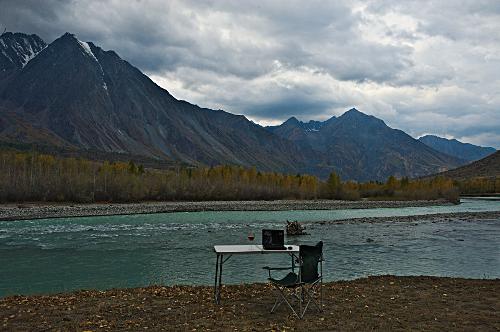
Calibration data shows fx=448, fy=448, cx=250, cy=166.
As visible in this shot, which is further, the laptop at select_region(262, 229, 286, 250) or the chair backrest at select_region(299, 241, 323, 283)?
the laptop at select_region(262, 229, 286, 250)

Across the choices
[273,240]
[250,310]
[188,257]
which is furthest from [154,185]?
[250,310]

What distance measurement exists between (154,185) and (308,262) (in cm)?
9474

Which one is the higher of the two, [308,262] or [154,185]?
[154,185]

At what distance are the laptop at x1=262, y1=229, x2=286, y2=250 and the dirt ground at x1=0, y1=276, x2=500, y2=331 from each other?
1.39m

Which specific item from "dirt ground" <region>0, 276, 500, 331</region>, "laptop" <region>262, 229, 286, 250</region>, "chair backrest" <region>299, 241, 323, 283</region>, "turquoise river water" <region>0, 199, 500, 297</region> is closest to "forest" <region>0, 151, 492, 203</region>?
"turquoise river water" <region>0, 199, 500, 297</region>

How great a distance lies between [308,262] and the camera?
9.87 metres

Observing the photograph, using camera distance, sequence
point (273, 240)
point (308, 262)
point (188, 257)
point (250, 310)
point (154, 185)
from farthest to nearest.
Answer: point (154, 185), point (188, 257), point (273, 240), point (250, 310), point (308, 262)

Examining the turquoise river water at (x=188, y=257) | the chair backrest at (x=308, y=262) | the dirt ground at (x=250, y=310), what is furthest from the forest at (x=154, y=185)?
the chair backrest at (x=308, y=262)

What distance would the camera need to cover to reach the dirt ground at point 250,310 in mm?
8703

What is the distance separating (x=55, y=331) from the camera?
8305mm

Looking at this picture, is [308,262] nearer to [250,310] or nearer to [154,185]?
[250,310]

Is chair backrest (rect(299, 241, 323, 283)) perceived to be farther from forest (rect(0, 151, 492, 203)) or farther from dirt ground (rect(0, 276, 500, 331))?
forest (rect(0, 151, 492, 203))

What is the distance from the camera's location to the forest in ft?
280

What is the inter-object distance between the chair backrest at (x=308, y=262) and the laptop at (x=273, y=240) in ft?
2.60
